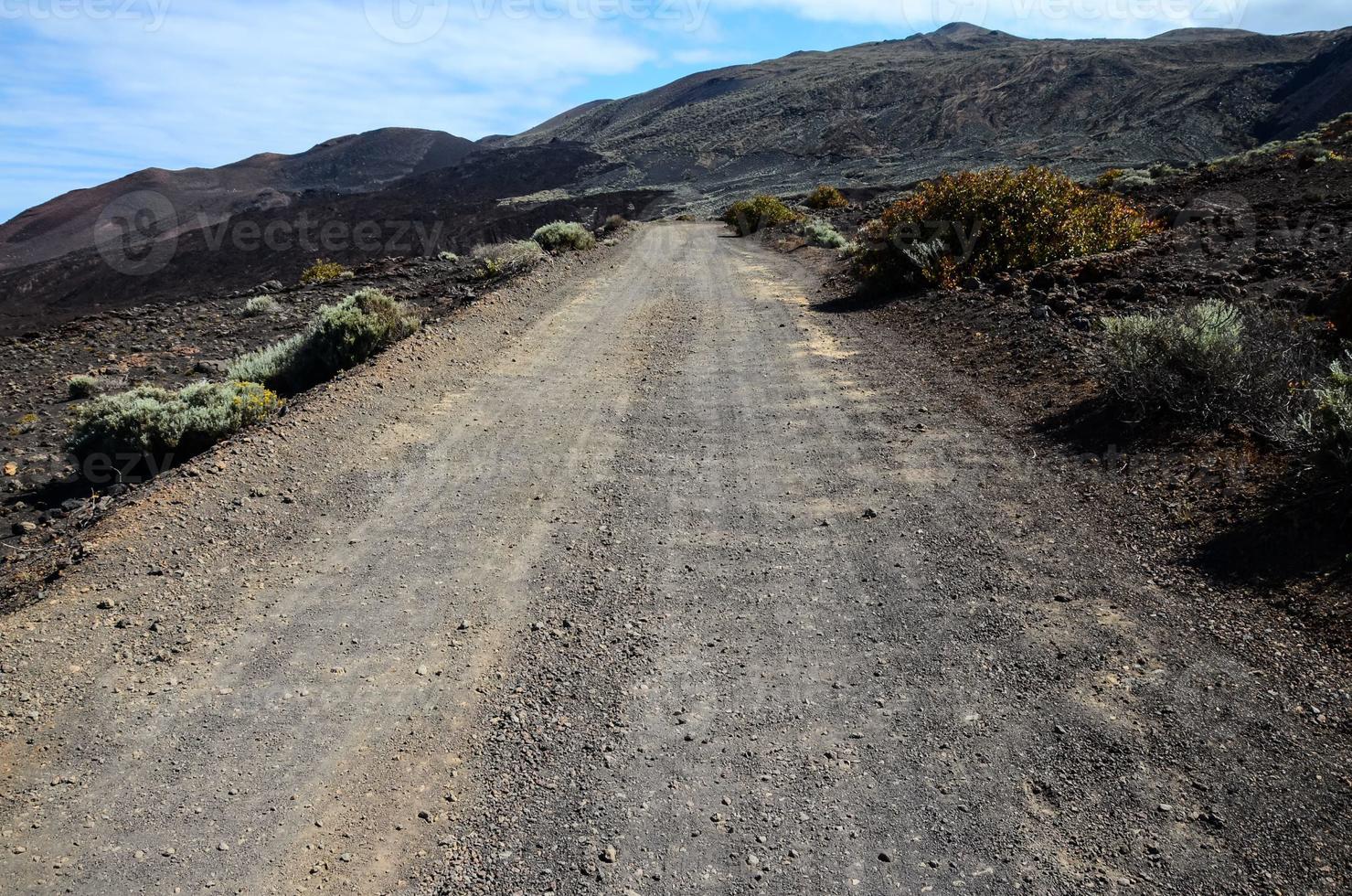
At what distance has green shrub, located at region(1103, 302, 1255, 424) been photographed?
5605mm

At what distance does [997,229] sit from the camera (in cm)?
1248

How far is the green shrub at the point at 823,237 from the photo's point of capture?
21.0 m

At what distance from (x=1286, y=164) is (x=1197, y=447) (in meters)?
15.9

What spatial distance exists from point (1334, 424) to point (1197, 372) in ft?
4.89

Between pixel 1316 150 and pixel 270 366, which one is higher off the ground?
pixel 1316 150

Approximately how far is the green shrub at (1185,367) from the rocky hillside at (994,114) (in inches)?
1628

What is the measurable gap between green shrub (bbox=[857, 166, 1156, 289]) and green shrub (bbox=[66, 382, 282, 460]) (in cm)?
891

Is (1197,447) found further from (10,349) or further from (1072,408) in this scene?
(10,349)

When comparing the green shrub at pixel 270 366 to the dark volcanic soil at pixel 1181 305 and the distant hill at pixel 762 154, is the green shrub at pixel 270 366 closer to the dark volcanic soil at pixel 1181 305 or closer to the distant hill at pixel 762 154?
the dark volcanic soil at pixel 1181 305

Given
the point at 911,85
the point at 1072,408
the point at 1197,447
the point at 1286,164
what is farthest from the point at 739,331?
the point at 911,85

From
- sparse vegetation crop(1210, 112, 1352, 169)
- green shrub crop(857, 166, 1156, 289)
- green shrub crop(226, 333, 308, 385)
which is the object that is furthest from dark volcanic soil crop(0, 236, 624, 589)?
sparse vegetation crop(1210, 112, 1352, 169)

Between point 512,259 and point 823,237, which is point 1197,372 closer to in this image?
point 512,259

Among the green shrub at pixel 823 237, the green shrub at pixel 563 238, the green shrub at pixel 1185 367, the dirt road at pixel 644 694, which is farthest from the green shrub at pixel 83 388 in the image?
the green shrub at pixel 823 237

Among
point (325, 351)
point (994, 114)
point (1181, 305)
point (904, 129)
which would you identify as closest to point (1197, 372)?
point (1181, 305)
